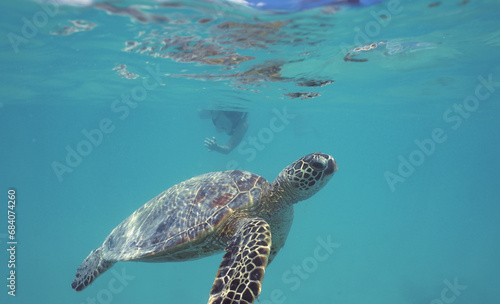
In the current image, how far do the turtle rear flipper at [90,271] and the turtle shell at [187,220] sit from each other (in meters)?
0.34

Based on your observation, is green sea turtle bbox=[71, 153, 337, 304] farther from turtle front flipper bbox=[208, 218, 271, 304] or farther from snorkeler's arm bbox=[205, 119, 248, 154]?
snorkeler's arm bbox=[205, 119, 248, 154]

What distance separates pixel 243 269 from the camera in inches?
119

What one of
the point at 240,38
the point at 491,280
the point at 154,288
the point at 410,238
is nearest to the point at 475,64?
the point at 240,38

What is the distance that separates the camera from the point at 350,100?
21.2 m

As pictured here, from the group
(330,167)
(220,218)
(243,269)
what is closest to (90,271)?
(220,218)

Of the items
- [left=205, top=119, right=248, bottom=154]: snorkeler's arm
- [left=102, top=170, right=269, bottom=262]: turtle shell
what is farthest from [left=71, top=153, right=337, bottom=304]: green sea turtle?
[left=205, top=119, right=248, bottom=154]: snorkeler's arm

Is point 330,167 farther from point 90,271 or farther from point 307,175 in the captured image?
point 90,271

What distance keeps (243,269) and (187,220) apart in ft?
5.60

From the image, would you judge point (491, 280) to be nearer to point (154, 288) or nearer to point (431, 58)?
point (431, 58)

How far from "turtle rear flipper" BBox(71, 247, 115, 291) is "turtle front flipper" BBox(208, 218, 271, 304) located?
3336mm

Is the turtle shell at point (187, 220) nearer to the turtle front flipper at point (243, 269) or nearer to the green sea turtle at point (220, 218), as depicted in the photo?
the green sea turtle at point (220, 218)

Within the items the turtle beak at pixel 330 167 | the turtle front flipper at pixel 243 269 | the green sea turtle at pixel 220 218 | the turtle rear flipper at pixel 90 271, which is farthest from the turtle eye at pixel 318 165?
the turtle rear flipper at pixel 90 271

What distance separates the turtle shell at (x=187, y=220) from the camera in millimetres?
4250

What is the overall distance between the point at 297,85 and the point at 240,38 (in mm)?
6805
